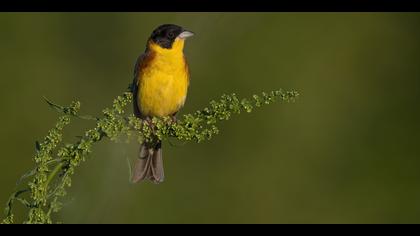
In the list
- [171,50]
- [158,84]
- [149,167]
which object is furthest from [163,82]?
[149,167]

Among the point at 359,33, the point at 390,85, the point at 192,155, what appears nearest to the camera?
the point at 192,155

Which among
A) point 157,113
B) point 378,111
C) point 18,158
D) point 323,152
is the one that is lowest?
point 157,113

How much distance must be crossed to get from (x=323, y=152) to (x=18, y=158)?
254 centimetres

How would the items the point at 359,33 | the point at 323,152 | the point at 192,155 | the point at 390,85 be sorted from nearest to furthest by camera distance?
1. the point at 192,155
2. the point at 323,152
3. the point at 390,85
4. the point at 359,33

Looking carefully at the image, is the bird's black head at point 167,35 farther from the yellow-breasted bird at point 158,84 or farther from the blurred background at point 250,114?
the blurred background at point 250,114

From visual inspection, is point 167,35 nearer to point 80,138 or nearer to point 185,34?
point 185,34

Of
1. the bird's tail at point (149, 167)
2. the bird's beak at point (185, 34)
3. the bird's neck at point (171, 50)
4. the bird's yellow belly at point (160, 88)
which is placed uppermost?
the bird's beak at point (185, 34)

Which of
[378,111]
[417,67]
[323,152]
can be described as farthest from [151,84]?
[417,67]

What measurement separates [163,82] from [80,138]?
1.93 m

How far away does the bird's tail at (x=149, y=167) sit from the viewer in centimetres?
450

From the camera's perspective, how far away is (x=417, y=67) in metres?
8.79

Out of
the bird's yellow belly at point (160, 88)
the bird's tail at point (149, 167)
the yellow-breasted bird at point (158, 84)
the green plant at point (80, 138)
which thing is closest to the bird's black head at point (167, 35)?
the yellow-breasted bird at point (158, 84)

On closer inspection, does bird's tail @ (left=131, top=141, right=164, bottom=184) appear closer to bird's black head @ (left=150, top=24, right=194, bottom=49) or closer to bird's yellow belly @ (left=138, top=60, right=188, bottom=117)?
bird's yellow belly @ (left=138, top=60, right=188, bottom=117)

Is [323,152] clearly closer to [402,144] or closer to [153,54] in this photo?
[402,144]
